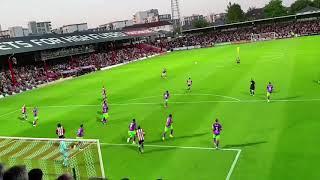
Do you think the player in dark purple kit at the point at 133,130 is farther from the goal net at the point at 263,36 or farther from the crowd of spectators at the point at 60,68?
the goal net at the point at 263,36

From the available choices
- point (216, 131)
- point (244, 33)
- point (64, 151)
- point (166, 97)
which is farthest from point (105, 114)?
point (244, 33)

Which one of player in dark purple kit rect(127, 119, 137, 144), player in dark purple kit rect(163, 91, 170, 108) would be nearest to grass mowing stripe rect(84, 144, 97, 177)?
player in dark purple kit rect(127, 119, 137, 144)

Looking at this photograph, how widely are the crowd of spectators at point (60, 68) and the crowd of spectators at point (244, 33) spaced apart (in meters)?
18.6

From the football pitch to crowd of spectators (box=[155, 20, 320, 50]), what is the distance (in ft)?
167

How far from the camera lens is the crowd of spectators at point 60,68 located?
171ft

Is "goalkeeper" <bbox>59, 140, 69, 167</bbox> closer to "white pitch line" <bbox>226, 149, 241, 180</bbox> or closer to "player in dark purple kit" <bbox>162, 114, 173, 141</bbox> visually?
"player in dark purple kit" <bbox>162, 114, 173, 141</bbox>

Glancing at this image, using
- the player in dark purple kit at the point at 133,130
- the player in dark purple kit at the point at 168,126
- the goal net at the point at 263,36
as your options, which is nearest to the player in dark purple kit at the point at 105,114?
the player in dark purple kit at the point at 133,130

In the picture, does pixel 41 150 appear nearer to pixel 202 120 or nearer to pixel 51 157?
pixel 51 157

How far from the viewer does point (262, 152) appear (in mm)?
17719

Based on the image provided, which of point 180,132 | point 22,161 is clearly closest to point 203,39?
point 180,132

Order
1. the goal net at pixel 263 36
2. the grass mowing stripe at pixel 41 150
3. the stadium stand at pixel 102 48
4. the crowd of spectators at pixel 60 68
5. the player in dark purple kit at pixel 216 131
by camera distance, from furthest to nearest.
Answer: the goal net at pixel 263 36 → the stadium stand at pixel 102 48 → the crowd of spectators at pixel 60 68 → the player in dark purple kit at pixel 216 131 → the grass mowing stripe at pixel 41 150

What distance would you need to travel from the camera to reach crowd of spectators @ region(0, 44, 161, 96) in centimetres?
5221

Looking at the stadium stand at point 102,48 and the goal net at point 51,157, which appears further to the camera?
the stadium stand at point 102,48

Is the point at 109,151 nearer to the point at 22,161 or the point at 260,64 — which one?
the point at 22,161
